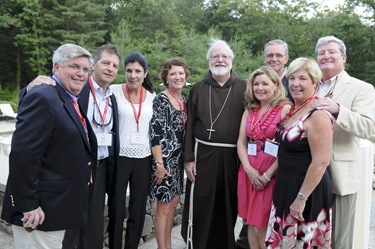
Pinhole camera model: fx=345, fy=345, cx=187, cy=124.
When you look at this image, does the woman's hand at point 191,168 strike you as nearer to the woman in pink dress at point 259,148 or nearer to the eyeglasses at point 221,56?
the woman in pink dress at point 259,148

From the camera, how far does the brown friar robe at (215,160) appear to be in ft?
9.37

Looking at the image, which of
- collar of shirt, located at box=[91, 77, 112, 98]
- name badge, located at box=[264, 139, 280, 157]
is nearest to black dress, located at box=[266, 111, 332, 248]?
name badge, located at box=[264, 139, 280, 157]

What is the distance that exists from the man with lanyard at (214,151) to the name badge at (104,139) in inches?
26.4

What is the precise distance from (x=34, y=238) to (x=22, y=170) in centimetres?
41

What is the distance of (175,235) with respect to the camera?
3584mm

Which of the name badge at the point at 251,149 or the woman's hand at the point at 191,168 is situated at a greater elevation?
the name badge at the point at 251,149

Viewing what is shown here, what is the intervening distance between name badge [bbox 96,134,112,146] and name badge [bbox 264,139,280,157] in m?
1.15

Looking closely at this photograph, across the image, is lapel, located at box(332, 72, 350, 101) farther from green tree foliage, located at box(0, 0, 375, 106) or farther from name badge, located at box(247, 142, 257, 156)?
green tree foliage, located at box(0, 0, 375, 106)

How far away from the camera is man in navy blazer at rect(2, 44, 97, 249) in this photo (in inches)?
68.3

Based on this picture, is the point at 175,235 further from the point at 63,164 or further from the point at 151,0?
the point at 151,0

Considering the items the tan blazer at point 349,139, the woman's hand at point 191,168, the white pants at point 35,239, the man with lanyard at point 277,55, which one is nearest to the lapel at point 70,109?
the white pants at point 35,239

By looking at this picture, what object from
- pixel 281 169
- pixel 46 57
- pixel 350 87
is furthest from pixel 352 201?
pixel 46 57

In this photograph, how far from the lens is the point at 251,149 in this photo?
258 centimetres

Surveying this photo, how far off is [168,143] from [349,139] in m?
1.37
